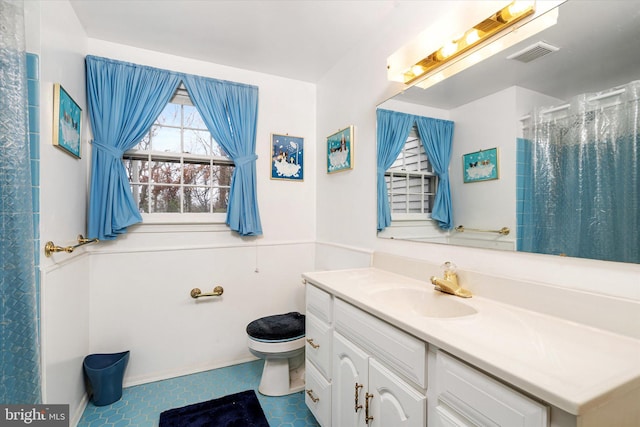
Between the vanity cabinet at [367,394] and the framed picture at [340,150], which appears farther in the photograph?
the framed picture at [340,150]

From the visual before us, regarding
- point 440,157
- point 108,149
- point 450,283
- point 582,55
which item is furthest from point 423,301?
point 108,149

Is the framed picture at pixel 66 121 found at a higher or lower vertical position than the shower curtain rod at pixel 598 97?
higher

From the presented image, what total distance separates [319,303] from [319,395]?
482 mm

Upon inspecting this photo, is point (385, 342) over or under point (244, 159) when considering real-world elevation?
under

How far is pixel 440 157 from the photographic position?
148 centimetres

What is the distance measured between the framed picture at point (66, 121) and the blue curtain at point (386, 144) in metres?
1.70

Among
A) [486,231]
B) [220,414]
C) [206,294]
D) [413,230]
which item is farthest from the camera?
[206,294]

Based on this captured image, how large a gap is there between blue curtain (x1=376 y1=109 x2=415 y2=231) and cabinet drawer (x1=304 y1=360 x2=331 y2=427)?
906mm

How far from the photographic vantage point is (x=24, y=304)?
1.11 metres

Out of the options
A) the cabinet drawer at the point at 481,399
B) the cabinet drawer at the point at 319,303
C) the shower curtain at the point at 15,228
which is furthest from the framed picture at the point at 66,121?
the cabinet drawer at the point at 481,399

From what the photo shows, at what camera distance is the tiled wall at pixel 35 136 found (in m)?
1.24

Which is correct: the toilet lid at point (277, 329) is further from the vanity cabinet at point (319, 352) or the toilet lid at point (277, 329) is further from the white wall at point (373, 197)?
the white wall at point (373, 197)

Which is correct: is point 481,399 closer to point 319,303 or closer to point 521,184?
point 521,184

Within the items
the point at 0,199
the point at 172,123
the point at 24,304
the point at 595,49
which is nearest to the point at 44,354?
the point at 24,304
